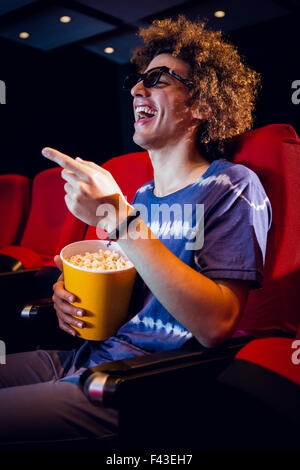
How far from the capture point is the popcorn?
3.09 ft

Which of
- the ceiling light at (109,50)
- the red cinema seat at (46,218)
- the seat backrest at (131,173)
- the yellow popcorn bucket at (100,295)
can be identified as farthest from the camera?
the ceiling light at (109,50)

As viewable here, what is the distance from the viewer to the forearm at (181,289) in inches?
30.4

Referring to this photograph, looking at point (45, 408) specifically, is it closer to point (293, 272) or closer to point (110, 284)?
point (110, 284)

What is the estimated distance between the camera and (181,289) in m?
0.77

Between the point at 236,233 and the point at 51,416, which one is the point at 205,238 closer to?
the point at 236,233

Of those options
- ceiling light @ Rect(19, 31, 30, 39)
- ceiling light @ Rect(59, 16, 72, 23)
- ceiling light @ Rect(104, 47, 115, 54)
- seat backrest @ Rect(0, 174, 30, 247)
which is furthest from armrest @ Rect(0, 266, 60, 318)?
ceiling light @ Rect(104, 47, 115, 54)

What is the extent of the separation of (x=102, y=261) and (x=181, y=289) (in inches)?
11.1

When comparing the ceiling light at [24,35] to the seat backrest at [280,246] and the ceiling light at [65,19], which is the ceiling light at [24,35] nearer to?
the ceiling light at [65,19]

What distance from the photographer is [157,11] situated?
4770mm

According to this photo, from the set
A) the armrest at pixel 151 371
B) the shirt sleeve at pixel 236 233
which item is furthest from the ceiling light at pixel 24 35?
the armrest at pixel 151 371

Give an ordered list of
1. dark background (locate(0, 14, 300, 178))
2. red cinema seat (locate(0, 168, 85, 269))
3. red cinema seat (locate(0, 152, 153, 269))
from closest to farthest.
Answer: red cinema seat (locate(0, 152, 153, 269)) → red cinema seat (locate(0, 168, 85, 269)) → dark background (locate(0, 14, 300, 178))

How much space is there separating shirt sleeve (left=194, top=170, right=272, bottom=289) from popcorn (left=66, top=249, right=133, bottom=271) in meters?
0.18

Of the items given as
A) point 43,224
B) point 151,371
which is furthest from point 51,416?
point 43,224

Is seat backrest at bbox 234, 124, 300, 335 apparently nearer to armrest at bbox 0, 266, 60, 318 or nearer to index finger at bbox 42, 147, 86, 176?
index finger at bbox 42, 147, 86, 176
